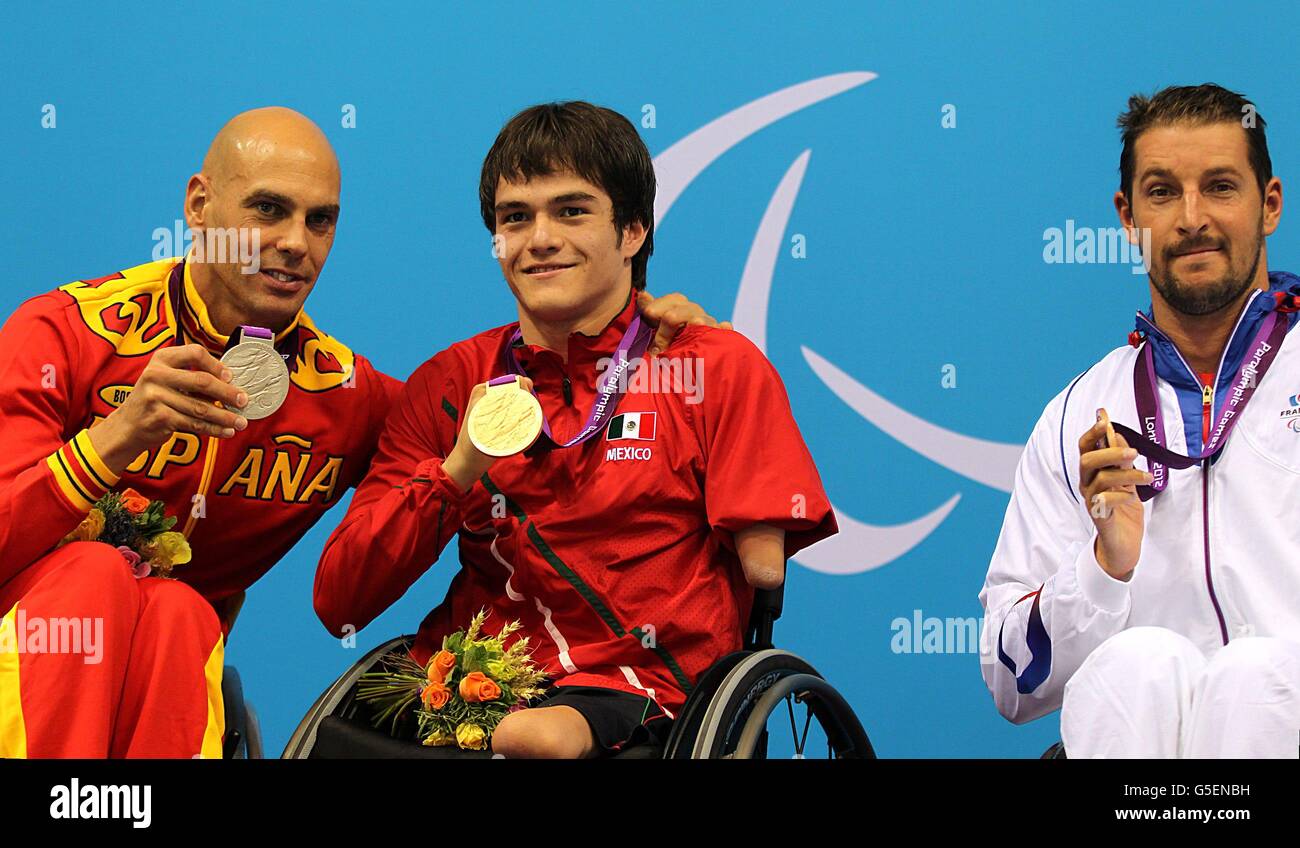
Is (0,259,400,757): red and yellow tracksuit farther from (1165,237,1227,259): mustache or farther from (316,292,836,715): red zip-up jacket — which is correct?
(1165,237,1227,259): mustache

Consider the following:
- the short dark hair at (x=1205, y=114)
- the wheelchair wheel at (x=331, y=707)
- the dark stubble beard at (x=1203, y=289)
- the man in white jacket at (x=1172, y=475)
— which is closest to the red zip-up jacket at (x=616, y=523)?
the wheelchair wheel at (x=331, y=707)

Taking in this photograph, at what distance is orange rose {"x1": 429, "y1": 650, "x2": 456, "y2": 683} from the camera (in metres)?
2.53

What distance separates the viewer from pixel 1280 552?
8.03 ft

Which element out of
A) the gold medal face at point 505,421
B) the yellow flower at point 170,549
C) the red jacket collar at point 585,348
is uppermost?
the red jacket collar at point 585,348

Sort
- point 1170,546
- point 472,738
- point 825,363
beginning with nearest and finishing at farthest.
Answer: point 472,738 < point 1170,546 < point 825,363

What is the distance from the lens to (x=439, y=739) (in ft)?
8.14

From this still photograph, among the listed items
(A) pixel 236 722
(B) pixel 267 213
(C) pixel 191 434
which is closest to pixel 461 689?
(A) pixel 236 722

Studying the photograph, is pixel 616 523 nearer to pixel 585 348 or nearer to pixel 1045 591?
pixel 585 348

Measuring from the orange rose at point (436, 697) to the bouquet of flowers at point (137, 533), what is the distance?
528mm

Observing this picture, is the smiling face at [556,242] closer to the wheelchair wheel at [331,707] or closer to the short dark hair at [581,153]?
the short dark hair at [581,153]

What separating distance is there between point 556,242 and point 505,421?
0.38 metres

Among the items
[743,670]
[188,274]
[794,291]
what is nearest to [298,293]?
[188,274]

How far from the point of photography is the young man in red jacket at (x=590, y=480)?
102 inches

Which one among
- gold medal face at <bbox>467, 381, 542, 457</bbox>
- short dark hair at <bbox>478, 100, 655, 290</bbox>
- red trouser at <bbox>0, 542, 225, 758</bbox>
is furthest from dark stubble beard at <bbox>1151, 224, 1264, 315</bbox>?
red trouser at <bbox>0, 542, 225, 758</bbox>
